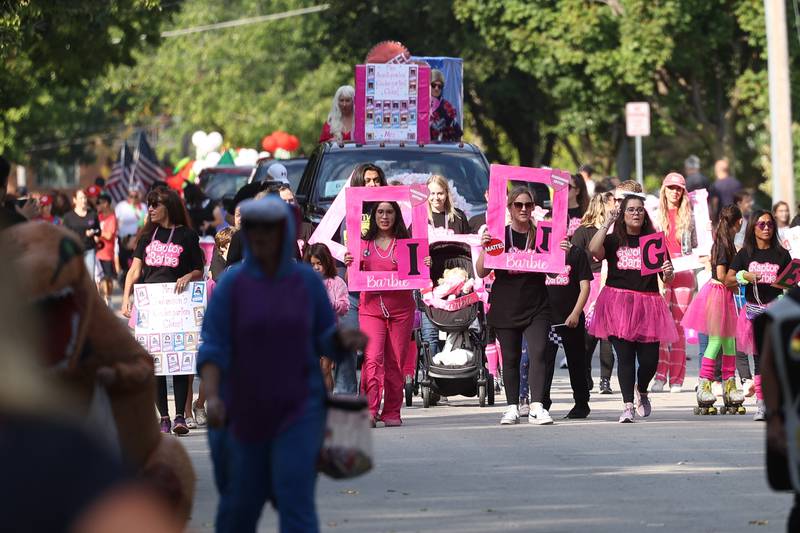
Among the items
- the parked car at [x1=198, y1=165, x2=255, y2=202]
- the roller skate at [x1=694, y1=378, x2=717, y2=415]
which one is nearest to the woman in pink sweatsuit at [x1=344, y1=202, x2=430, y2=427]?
the roller skate at [x1=694, y1=378, x2=717, y2=415]

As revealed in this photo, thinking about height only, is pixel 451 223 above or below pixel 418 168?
below

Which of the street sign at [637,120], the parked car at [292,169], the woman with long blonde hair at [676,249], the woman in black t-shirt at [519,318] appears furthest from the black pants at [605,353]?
the street sign at [637,120]

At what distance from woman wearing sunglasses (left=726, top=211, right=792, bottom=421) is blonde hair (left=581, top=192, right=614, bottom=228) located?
2.29 m

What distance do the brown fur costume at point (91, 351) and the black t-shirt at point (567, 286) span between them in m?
7.08

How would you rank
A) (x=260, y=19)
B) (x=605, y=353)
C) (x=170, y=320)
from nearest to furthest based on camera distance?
(x=170, y=320)
(x=605, y=353)
(x=260, y=19)

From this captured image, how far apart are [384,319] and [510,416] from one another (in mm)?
1158

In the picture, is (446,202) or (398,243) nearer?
(398,243)

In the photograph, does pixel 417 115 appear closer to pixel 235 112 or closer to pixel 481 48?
pixel 481 48

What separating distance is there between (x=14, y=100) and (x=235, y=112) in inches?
1766

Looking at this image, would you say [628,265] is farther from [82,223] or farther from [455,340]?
[82,223]

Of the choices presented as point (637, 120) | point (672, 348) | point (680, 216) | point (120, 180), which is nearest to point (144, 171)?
point (120, 180)

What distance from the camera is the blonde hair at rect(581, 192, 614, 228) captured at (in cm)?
1519

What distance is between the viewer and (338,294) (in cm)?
1234

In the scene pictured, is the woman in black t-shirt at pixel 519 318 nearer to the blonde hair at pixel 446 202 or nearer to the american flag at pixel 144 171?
the blonde hair at pixel 446 202
